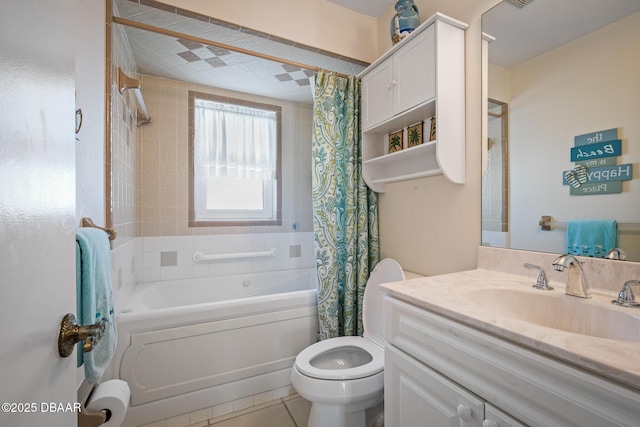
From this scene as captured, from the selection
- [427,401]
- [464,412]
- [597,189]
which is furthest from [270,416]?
[597,189]

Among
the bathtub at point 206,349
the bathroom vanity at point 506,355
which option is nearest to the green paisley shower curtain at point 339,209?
the bathtub at point 206,349

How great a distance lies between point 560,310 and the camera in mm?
878

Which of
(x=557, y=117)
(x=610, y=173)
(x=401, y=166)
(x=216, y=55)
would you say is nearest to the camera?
(x=610, y=173)

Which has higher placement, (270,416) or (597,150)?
(597,150)

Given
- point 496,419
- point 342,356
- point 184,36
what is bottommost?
point 342,356

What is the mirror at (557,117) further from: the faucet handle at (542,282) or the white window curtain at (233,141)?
the white window curtain at (233,141)

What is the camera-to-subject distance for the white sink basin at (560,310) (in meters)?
0.74

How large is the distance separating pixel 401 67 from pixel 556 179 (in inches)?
37.4

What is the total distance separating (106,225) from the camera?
1.38 m

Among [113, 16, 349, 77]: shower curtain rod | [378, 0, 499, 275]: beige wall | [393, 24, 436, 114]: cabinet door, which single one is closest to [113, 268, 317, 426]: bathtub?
[378, 0, 499, 275]: beige wall

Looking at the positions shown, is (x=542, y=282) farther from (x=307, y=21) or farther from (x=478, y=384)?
(x=307, y=21)

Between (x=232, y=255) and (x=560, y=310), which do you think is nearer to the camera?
(x=560, y=310)

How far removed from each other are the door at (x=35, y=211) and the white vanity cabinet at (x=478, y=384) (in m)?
0.88

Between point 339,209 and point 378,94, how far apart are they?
784 millimetres
